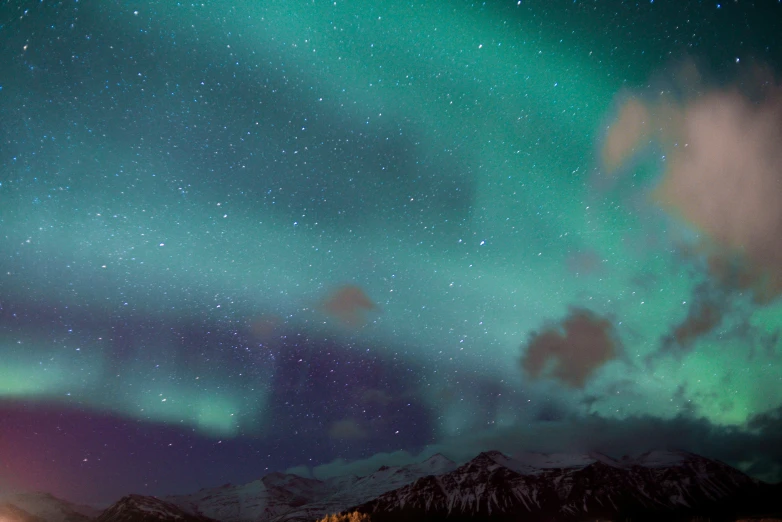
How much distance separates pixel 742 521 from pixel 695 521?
98 cm

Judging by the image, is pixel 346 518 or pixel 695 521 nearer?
pixel 695 521

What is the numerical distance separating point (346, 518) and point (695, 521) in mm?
13395

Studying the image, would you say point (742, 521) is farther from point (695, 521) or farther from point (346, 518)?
point (346, 518)

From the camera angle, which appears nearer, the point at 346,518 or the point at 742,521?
the point at 742,521

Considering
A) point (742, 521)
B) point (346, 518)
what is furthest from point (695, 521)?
point (346, 518)

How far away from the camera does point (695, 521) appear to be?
1047cm

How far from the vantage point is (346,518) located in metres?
18.6

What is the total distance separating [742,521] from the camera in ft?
33.3

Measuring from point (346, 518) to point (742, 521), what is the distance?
14.3 m
